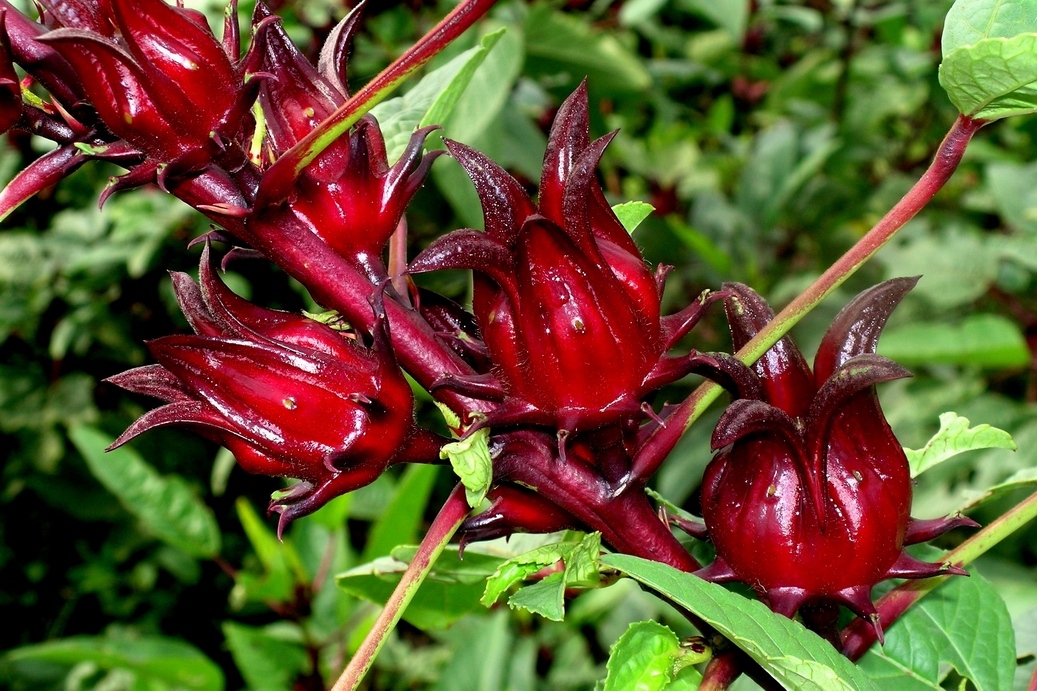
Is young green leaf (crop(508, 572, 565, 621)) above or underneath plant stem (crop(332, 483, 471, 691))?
underneath

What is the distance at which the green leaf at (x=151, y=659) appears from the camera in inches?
59.2

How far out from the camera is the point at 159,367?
51 centimetres

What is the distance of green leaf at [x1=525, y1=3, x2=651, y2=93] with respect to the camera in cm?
171

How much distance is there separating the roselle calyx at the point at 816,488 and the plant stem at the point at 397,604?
149mm

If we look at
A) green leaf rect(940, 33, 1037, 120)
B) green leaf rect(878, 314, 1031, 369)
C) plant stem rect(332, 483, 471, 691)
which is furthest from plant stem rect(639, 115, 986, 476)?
green leaf rect(878, 314, 1031, 369)

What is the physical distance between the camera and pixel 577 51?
1.75 m

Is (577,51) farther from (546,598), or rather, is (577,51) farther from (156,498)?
(546,598)

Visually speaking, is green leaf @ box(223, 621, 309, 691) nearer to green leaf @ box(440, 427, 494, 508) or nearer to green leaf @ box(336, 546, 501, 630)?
green leaf @ box(336, 546, 501, 630)

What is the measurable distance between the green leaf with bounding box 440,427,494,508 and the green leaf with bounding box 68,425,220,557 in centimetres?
134

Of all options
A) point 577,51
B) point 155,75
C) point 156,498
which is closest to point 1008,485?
point 155,75

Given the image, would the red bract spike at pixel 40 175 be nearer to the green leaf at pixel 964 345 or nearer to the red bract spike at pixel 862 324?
the red bract spike at pixel 862 324

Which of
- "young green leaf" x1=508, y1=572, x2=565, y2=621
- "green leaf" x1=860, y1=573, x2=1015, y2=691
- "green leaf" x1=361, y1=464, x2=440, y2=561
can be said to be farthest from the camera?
"green leaf" x1=361, y1=464, x2=440, y2=561

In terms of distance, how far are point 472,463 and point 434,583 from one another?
33cm

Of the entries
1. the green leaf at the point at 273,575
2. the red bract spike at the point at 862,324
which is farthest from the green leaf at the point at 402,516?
the red bract spike at the point at 862,324
